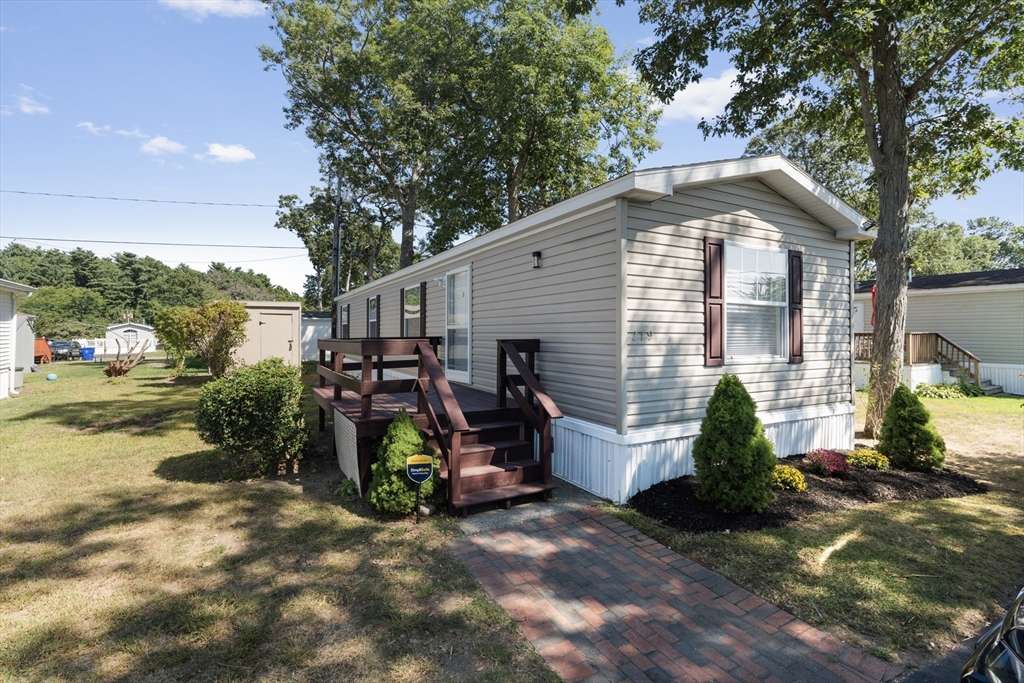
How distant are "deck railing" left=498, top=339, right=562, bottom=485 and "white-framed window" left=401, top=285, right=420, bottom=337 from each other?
4615 millimetres

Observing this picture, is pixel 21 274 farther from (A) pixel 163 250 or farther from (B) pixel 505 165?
(B) pixel 505 165

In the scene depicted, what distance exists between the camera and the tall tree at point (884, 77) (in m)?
7.62

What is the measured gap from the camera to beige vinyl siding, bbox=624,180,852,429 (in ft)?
17.0

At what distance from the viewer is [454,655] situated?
8.59 feet

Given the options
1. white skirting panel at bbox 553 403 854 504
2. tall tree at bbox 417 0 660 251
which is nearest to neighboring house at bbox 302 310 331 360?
tall tree at bbox 417 0 660 251

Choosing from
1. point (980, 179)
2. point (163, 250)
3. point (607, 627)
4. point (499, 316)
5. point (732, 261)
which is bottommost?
point (607, 627)

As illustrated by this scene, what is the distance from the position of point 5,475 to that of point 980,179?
1681 centimetres

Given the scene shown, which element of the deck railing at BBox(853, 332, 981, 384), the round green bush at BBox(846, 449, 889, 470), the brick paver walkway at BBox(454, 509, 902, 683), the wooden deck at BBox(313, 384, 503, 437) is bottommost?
the brick paver walkway at BBox(454, 509, 902, 683)

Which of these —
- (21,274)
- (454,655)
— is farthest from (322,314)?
(21,274)

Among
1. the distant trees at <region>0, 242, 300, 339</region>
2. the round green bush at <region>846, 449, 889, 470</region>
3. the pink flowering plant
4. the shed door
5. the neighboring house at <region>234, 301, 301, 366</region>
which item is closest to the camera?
the pink flowering plant

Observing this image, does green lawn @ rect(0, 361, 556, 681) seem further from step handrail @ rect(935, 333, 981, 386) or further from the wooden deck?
step handrail @ rect(935, 333, 981, 386)

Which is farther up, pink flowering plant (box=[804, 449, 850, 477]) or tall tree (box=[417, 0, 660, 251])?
tall tree (box=[417, 0, 660, 251])

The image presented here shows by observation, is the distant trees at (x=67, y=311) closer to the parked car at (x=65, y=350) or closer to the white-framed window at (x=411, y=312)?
the parked car at (x=65, y=350)

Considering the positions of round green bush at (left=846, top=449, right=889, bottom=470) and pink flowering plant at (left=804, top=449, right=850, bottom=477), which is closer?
pink flowering plant at (left=804, top=449, right=850, bottom=477)
